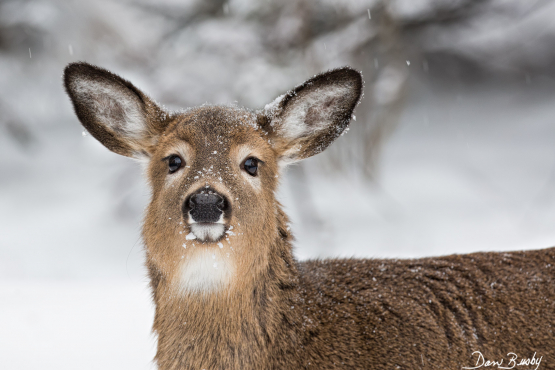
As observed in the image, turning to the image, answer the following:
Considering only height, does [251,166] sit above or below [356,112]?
below

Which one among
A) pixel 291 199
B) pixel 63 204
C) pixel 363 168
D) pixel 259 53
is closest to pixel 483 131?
Answer: pixel 363 168

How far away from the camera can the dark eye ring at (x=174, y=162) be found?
10.4 ft

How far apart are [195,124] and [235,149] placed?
0.98 feet

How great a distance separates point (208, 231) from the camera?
2.74 meters

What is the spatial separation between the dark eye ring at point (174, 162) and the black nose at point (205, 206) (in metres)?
0.53

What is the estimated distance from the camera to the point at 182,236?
9.30 ft

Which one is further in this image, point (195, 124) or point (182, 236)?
point (195, 124)

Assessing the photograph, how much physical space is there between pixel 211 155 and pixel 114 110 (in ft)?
3.24

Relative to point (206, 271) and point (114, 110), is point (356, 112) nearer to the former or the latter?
point (114, 110)

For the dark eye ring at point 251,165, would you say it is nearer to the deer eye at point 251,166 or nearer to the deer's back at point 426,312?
the deer eye at point 251,166

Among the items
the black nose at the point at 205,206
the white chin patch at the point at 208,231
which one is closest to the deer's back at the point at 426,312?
the white chin patch at the point at 208,231

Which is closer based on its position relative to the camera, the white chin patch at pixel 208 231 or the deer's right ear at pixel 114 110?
the white chin patch at pixel 208 231

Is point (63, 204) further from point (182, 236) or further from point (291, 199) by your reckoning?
point (182, 236)

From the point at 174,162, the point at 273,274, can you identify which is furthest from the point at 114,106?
the point at 273,274
